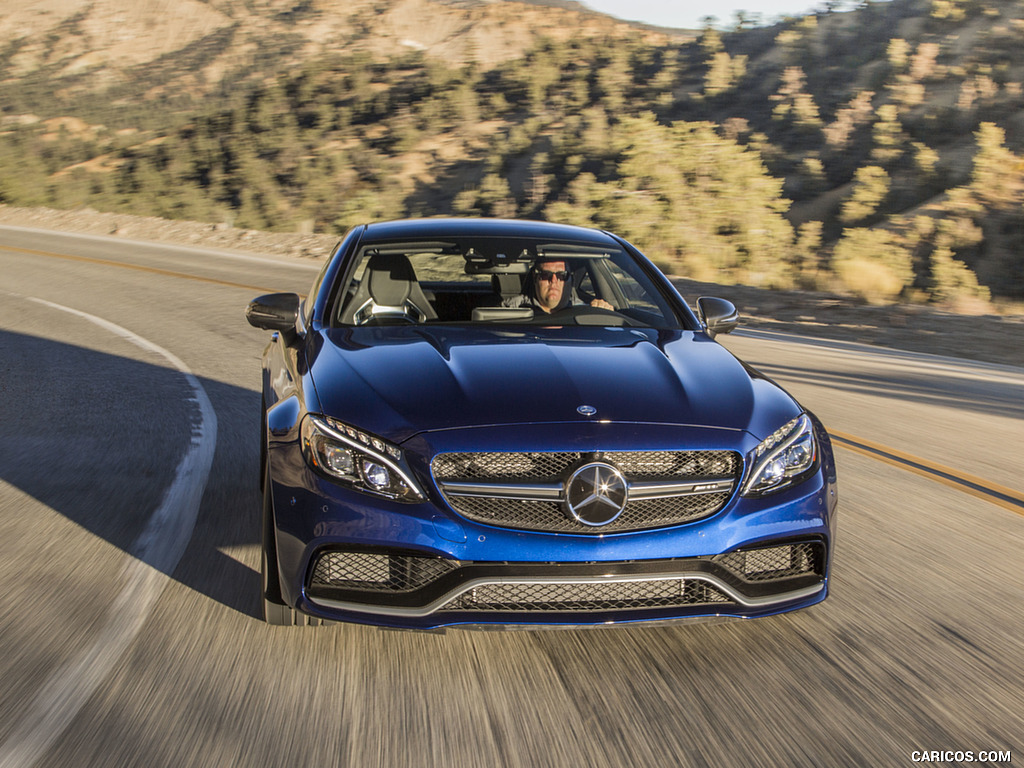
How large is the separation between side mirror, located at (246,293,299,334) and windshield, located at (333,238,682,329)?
204 mm

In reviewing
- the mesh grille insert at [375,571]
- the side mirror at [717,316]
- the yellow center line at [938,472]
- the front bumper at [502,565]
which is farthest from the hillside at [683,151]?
the mesh grille insert at [375,571]

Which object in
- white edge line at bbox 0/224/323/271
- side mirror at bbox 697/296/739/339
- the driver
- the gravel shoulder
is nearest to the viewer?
side mirror at bbox 697/296/739/339

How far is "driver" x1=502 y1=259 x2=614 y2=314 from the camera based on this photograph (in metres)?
5.31

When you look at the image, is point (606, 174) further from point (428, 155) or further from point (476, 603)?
point (476, 603)

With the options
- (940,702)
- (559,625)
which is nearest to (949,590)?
(940,702)

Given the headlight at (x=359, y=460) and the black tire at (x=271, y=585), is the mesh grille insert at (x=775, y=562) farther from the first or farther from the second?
the black tire at (x=271, y=585)

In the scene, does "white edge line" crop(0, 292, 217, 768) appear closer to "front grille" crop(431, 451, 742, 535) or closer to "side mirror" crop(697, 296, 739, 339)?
"front grille" crop(431, 451, 742, 535)

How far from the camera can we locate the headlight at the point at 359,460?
134 inches

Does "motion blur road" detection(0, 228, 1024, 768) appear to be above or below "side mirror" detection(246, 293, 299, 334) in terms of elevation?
below

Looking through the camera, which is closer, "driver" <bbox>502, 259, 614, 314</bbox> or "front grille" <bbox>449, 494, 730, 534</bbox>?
"front grille" <bbox>449, 494, 730, 534</bbox>

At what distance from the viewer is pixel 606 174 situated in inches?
1342

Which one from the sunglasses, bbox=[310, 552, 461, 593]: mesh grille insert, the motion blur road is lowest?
the motion blur road

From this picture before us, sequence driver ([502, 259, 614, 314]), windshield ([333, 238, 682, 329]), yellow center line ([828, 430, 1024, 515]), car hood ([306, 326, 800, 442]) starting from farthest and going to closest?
yellow center line ([828, 430, 1024, 515]), driver ([502, 259, 614, 314]), windshield ([333, 238, 682, 329]), car hood ([306, 326, 800, 442])

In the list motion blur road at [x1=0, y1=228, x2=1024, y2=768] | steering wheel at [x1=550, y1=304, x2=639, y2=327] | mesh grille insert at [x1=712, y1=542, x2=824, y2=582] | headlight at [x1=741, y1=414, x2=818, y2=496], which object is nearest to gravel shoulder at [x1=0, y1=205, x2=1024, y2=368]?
motion blur road at [x1=0, y1=228, x2=1024, y2=768]
